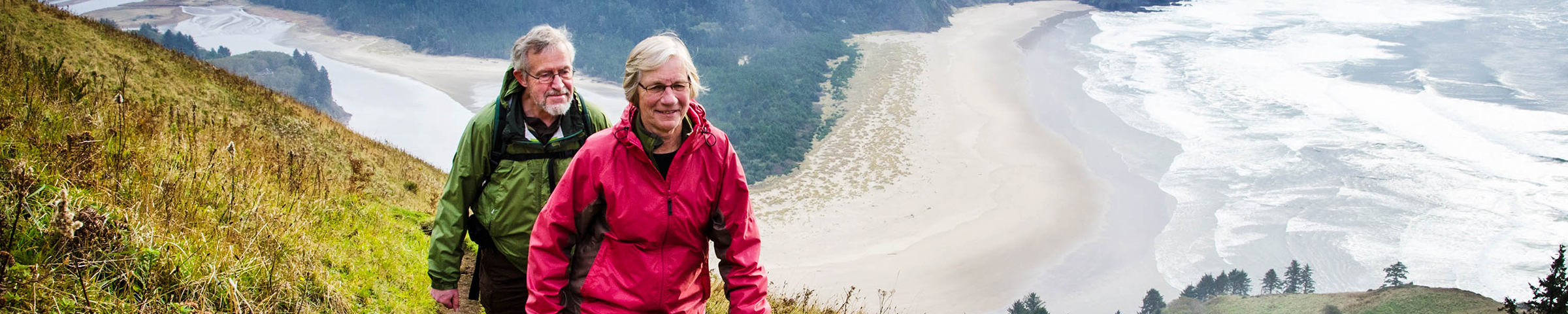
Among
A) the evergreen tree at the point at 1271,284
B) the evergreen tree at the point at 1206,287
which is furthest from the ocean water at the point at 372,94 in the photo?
the evergreen tree at the point at 1271,284

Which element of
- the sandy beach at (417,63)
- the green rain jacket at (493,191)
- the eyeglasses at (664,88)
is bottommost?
the sandy beach at (417,63)

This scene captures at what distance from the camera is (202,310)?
255 centimetres

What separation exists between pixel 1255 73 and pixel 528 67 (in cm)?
Result: 5549

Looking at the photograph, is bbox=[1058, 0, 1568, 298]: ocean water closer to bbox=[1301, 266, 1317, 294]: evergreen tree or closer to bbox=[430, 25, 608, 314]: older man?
bbox=[1301, 266, 1317, 294]: evergreen tree

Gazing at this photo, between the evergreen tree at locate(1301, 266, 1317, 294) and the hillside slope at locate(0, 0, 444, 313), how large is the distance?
936 inches

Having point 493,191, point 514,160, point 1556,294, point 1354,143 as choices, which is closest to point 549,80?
point 514,160

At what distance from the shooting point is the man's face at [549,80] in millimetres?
2393

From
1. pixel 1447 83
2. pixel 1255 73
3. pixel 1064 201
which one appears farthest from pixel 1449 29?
pixel 1064 201

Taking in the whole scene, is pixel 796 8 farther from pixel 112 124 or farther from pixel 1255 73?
pixel 112 124

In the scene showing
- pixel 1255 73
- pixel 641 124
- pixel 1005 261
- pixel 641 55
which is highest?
pixel 641 55

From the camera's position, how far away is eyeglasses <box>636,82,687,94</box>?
1.79 m

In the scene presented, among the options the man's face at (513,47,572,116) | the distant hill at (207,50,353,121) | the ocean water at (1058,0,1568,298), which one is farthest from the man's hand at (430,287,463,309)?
the distant hill at (207,50,353,121)

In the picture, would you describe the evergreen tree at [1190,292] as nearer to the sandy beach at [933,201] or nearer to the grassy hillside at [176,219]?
the sandy beach at [933,201]

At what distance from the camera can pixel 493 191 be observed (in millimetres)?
2396
